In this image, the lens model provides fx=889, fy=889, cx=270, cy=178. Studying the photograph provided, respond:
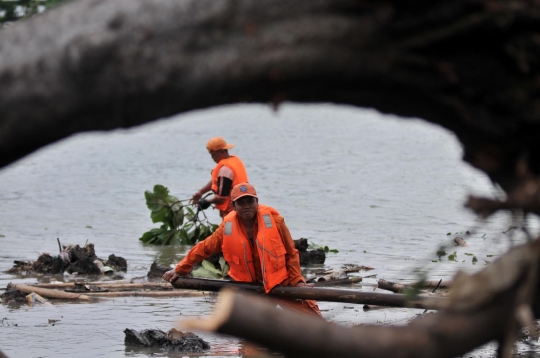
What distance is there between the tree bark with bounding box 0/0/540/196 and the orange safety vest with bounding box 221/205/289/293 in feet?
15.7

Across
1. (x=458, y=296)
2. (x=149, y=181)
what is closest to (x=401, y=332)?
(x=458, y=296)

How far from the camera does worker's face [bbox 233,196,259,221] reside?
841 cm

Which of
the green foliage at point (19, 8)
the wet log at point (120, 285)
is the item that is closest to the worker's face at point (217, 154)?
the wet log at point (120, 285)

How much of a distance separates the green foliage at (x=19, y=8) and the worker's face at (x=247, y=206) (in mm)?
4912

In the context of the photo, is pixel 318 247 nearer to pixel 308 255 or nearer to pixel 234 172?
pixel 308 255

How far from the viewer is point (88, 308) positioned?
10547 millimetres

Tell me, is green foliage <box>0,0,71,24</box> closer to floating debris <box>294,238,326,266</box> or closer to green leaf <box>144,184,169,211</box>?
floating debris <box>294,238,326,266</box>

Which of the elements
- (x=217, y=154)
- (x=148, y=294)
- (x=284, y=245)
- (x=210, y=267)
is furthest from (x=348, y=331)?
(x=217, y=154)

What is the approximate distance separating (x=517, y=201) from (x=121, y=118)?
1474mm

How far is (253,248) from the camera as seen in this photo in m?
8.54

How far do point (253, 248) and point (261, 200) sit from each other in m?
12.4

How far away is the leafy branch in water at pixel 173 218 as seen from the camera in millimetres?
14422

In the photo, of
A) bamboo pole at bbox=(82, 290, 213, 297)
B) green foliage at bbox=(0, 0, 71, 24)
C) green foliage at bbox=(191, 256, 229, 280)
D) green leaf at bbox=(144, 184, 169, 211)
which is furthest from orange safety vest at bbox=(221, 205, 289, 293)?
green leaf at bbox=(144, 184, 169, 211)

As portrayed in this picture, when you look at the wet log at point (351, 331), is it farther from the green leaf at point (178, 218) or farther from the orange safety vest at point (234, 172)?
the green leaf at point (178, 218)
